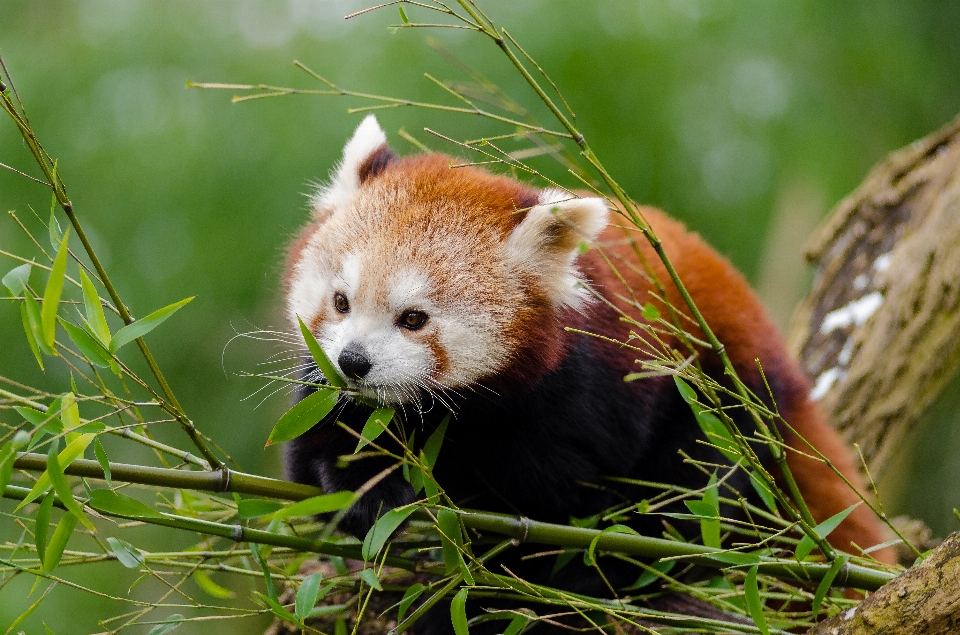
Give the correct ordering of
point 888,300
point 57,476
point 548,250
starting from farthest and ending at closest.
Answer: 1. point 888,300
2. point 548,250
3. point 57,476

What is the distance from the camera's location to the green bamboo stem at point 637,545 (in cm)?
146

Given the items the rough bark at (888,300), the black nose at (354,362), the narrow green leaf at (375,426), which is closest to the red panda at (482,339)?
the black nose at (354,362)

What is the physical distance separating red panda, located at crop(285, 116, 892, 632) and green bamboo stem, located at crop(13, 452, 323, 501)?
29 centimetres

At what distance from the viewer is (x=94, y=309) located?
4.33 ft

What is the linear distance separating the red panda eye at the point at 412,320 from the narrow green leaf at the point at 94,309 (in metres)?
0.55

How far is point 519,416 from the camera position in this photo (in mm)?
1864

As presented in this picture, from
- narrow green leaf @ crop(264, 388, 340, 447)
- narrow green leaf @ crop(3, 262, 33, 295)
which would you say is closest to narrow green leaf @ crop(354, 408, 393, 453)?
narrow green leaf @ crop(264, 388, 340, 447)

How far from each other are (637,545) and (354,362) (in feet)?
1.94

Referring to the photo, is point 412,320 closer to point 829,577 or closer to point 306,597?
point 306,597

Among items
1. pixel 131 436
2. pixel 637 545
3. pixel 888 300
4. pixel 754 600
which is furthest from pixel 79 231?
pixel 888 300

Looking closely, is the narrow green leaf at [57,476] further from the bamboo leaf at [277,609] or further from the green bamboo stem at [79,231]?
the bamboo leaf at [277,609]

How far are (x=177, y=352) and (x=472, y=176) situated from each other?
225cm

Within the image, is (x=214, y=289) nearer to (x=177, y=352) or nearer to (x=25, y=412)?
(x=177, y=352)

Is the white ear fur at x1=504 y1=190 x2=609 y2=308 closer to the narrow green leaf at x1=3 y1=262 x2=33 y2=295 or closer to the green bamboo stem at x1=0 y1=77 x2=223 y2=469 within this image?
the green bamboo stem at x1=0 y1=77 x2=223 y2=469
